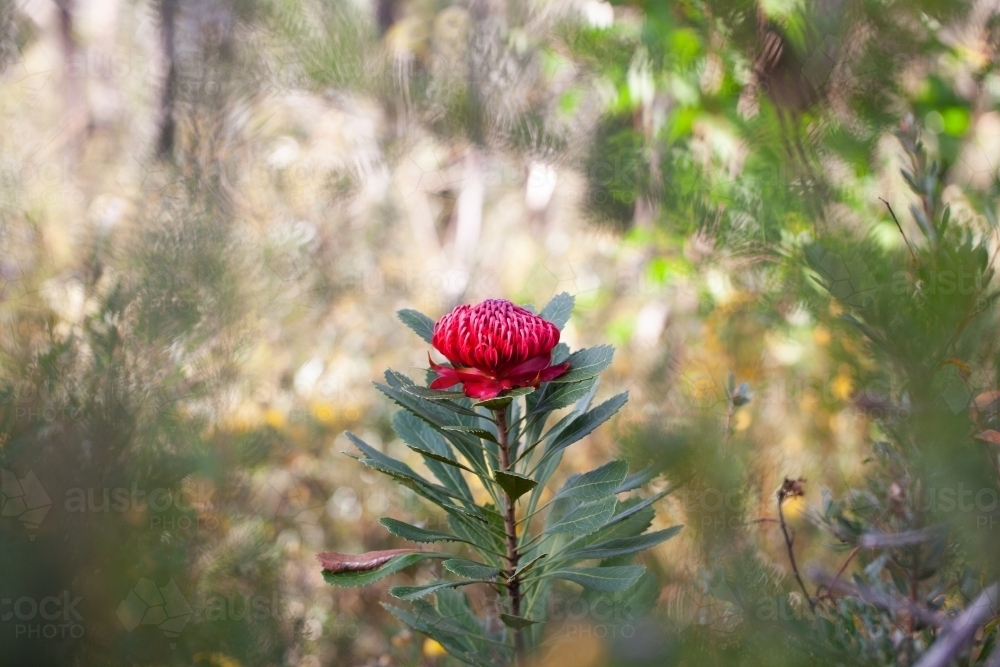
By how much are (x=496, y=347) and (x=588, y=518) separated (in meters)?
0.14

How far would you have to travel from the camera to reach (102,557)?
2.50ft

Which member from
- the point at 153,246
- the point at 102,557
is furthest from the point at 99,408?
the point at 153,246

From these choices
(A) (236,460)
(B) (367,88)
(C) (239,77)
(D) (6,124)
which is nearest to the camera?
(A) (236,460)

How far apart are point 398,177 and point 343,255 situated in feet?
1.34

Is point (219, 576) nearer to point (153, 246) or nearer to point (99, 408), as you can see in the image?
point (99, 408)

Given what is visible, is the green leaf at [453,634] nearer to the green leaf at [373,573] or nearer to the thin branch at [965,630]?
the green leaf at [373,573]

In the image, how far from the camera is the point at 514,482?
492 millimetres

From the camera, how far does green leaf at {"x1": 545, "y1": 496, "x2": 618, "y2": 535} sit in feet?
1.64

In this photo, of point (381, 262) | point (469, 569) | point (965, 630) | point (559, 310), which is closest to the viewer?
point (965, 630)

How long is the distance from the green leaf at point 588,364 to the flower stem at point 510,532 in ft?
0.18

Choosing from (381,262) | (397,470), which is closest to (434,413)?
(397,470)

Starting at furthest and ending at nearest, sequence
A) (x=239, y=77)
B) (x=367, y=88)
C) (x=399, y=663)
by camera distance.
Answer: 1. (x=367, y=88)
2. (x=239, y=77)
3. (x=399, y=663)

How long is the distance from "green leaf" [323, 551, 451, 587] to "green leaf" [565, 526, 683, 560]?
0.12 m

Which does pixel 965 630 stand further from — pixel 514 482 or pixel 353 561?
pixel 353 561
